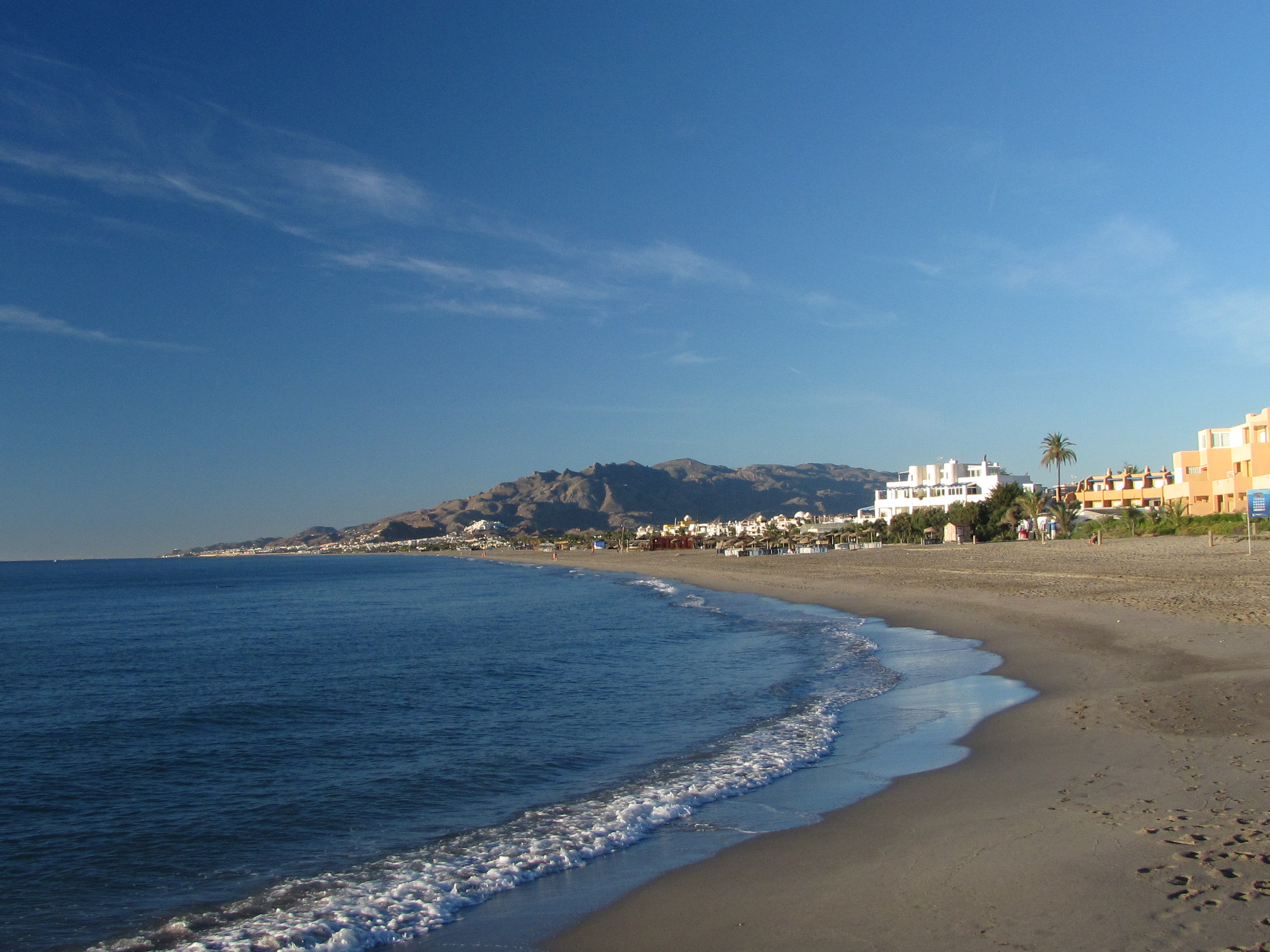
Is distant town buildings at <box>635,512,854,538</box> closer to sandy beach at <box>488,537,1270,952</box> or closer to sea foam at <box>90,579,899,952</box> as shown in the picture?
sandy beach at <box>488,537,1270,952</box>

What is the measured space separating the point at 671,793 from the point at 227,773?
6815 mm

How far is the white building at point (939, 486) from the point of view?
9912 centimetres

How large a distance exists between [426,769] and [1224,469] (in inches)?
2736

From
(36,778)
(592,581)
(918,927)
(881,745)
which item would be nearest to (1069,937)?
(918,927)

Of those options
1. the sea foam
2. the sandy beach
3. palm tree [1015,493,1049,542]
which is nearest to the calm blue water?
the sea foam

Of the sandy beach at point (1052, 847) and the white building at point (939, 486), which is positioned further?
the white building at point (939, 486)

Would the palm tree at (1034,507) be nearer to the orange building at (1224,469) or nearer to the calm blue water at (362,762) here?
Answer: the orange building at (1224,469)

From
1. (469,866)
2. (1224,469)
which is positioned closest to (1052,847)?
(469,866)

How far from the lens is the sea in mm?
6898

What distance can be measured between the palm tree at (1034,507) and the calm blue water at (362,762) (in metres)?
49.0

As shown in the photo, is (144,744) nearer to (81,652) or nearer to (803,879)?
(803,879)

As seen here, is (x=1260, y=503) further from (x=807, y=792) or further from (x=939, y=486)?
(x=939, y=486)

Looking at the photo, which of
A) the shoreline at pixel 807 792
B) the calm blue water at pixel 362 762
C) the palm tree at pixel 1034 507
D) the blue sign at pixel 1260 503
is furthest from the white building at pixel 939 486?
the shoreline at pixel 807 792

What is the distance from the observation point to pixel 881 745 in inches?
446
